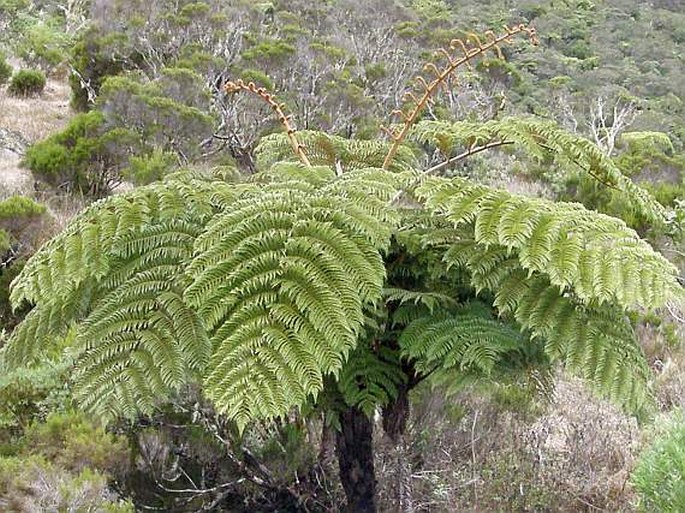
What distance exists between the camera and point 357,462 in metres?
2.52

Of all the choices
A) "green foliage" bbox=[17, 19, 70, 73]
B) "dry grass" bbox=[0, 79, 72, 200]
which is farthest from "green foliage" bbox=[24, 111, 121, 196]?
"green foliage" bbox=[17, 19, 70, 73]

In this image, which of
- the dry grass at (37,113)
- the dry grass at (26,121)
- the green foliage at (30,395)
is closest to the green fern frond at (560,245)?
the green foliage at (30,395)

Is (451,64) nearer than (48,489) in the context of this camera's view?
No

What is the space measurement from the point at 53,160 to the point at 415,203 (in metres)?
4.85

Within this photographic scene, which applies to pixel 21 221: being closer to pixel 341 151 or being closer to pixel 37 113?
pixel 341 151

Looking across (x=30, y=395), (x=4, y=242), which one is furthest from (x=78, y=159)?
(x=30, y=395)

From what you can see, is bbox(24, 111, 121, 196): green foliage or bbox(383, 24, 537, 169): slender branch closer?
bbox(383, 24, 537, 169): slender branch

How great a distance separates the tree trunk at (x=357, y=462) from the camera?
8.14 ft

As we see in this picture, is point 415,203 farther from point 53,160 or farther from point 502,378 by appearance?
point 53,160

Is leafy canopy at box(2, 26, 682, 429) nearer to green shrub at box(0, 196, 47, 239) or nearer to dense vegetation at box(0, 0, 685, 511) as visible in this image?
dense vegetation at box(0, 0, 685, 511)

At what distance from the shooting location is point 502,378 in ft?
7.51

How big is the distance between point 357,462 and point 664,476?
94 centimetres

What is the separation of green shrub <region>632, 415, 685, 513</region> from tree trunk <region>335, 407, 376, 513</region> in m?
0.83

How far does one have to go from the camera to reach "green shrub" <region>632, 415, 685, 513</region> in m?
2.36
